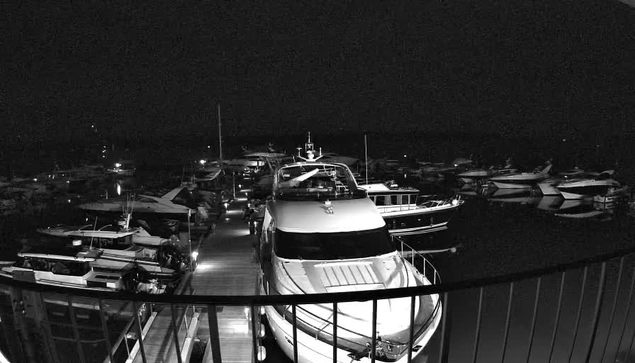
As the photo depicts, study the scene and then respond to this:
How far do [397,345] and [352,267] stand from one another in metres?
1.91

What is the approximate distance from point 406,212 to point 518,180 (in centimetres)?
2628

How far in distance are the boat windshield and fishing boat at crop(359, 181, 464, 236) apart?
34.6 feet

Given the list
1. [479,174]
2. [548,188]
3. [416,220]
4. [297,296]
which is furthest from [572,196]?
[297,296]

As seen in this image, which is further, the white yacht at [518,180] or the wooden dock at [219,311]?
the white yacht at [518,180]

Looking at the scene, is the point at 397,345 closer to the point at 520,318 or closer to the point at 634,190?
the point at 520,318

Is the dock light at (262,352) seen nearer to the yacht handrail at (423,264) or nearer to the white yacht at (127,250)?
the yacht handrail at (423,264)

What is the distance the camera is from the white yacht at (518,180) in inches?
1523

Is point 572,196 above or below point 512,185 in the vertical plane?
above

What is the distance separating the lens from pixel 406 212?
60.3 feet

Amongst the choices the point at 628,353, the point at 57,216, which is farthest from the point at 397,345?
the point at 57,216

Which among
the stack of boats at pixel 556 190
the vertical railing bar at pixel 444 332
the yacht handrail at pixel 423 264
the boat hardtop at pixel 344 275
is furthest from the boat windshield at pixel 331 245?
the stack of boats at pixel 556 190

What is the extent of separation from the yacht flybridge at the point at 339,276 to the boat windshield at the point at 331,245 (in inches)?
0.8

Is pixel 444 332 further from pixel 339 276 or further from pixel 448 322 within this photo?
pixel 339 276

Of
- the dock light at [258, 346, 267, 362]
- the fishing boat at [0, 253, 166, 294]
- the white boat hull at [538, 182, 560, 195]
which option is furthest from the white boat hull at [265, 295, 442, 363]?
the white boat hull at [538, 182, 560, 195]
